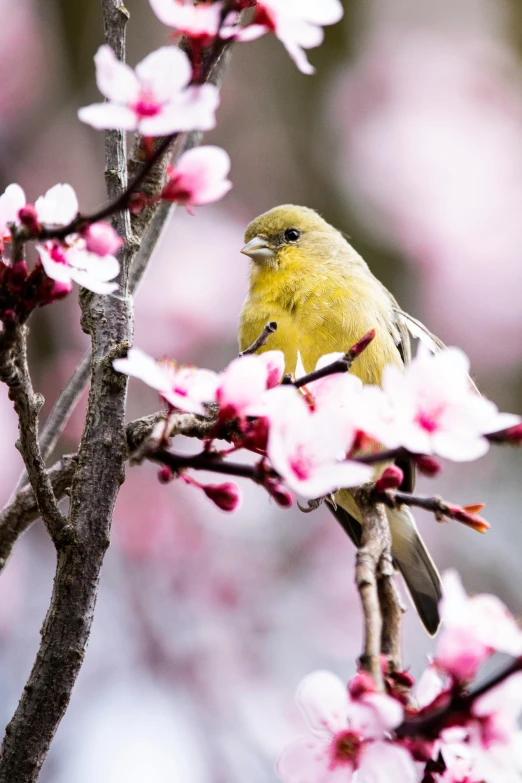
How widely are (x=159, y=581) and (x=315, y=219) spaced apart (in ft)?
7.22

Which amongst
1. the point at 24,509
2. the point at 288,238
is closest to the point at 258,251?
the point at 288,238

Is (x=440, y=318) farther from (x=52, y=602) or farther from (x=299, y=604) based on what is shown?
(x=52, y=602)

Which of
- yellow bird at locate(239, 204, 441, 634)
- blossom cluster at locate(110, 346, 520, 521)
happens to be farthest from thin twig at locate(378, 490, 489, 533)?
yellow bird at locate(239, 204, 441, 634)

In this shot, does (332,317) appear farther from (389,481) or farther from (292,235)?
(389,481)

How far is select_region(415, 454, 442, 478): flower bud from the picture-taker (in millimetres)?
1201

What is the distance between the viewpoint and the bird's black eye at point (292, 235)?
3.54m

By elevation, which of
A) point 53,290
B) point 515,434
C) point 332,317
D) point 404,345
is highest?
point 53,290

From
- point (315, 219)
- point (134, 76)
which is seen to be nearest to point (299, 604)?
point (315, 219)

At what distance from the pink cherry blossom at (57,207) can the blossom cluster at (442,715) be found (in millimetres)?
741

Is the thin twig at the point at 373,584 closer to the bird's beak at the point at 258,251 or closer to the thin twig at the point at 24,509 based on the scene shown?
the thin twig at the point at 24,509

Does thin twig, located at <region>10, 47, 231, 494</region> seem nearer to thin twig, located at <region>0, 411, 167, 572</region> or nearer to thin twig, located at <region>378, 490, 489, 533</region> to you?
thin twig, located at <region>0, 411, 167, 572</region>

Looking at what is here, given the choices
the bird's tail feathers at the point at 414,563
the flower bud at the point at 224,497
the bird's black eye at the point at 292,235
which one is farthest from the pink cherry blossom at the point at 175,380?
the bird's black eye at the point at 292,235

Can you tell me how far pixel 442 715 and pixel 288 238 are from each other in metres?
2.74

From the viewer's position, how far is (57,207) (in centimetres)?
128
